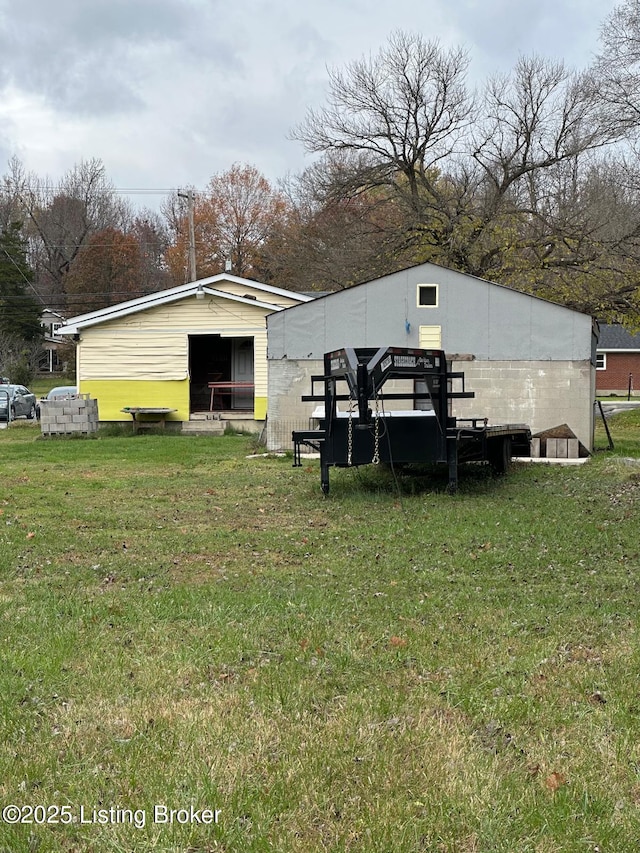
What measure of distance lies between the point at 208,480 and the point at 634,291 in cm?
1753

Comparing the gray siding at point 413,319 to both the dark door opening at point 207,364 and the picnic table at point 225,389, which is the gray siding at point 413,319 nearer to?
the picnic table at point 225,389

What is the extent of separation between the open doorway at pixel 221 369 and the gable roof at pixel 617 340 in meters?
28.1

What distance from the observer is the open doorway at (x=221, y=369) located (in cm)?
2773

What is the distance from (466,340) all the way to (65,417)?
35.9 feet

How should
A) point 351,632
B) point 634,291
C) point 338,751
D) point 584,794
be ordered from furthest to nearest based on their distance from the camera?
point 634,291, point 351,632, point 338,751, point 584,794

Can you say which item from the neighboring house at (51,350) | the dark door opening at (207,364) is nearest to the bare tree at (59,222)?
the neighboring house at (51,350)

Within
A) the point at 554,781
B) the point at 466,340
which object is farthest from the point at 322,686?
the point at 466,340

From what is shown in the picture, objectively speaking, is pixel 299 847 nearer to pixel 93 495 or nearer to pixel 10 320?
pixel 93 495

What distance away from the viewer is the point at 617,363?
49.8 m

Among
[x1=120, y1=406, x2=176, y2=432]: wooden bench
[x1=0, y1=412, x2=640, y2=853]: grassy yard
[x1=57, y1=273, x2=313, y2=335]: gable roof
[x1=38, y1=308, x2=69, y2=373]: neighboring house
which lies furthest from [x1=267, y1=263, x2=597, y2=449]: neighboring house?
[x1=38, y1=308, x2=69, y2=373]: neighboring house

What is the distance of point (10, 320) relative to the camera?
51594 millimetres

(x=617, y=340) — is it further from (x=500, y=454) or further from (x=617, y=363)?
(x=500, y=454)

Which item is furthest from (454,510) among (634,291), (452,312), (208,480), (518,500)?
(634,291)

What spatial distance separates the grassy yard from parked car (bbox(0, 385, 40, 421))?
74.1ft
